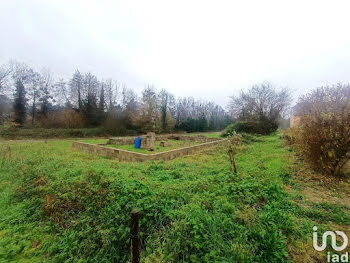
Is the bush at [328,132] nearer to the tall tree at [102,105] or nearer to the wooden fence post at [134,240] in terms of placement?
the wooden fence post at [134,240]

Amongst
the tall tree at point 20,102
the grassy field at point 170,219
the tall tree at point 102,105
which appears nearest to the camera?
the grassy field at point 170,219

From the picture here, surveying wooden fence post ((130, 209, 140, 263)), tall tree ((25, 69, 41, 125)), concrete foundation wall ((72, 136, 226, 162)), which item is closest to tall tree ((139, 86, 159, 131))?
concrete foundation wall ((72, 136, 226, 162))

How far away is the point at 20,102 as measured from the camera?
679 inches

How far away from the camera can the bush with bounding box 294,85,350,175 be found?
3639mm

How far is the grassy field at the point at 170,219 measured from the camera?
5.50ft

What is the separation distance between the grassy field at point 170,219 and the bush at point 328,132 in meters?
0.68

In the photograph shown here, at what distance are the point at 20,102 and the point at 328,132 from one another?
86.4 ft

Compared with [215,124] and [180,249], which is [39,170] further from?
[215,124]

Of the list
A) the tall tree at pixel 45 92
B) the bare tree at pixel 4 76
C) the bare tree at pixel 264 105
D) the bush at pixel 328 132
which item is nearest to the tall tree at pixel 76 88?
the tall tree at pixel 45 92

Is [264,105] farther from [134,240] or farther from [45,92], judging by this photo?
[45,92]

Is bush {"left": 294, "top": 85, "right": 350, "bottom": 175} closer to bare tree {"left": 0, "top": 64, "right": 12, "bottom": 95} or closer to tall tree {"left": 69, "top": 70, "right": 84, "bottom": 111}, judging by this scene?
bare tree {"left": 0, "top": 64, "right": 12, "bottom": 95}

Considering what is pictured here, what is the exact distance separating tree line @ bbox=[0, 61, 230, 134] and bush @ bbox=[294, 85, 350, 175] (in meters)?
19.0

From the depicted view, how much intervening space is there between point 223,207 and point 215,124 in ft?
110

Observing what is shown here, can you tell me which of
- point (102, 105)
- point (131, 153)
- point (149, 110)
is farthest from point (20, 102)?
point (131, 153)
